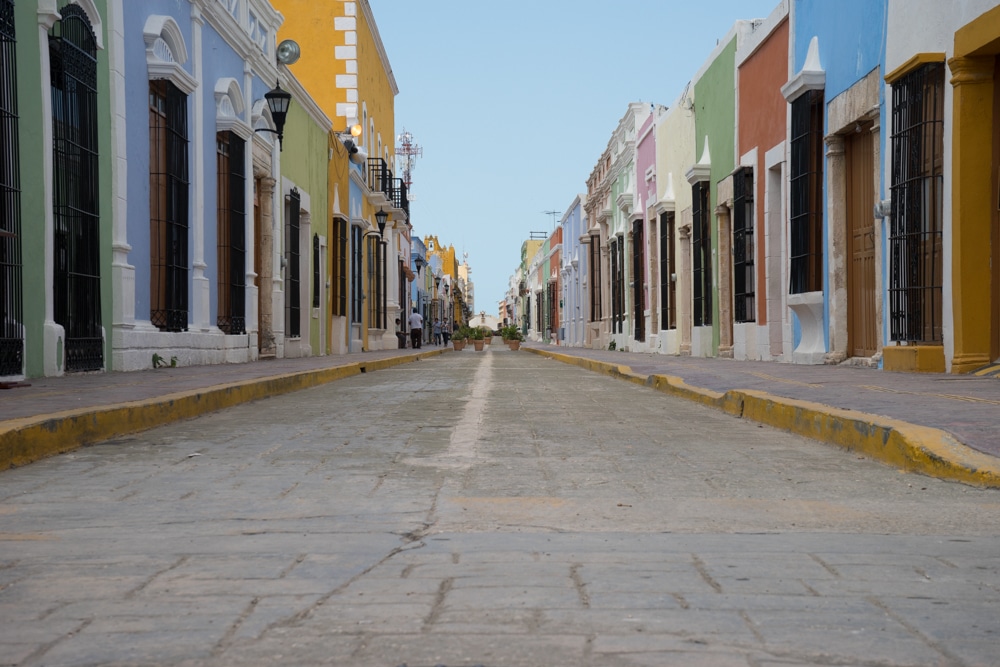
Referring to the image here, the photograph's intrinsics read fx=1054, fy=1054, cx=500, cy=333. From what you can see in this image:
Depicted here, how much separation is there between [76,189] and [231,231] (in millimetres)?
6307

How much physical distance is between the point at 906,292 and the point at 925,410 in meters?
5.32

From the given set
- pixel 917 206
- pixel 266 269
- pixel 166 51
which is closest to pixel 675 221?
pixel 266 269

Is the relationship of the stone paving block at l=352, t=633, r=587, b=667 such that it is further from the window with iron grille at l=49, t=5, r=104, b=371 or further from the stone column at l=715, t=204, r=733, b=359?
the stone column at l=715, t=204, r=733, b=359

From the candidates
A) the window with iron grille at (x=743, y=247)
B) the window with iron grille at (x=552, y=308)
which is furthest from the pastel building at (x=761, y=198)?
the window with iron grille at (x=552, y=308)

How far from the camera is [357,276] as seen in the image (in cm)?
3170

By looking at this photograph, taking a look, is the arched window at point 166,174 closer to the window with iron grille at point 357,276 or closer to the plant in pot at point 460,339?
the window with iron grille at point 357,276

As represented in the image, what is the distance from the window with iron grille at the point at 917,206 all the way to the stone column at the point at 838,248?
2622mm

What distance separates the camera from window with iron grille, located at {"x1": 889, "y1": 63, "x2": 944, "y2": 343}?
11.0 m

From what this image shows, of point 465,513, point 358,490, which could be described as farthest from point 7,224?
point 465,513

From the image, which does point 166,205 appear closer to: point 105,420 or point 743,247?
point 105,420

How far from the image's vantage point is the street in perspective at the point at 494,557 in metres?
2.38

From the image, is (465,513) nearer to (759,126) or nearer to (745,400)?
(745,400)

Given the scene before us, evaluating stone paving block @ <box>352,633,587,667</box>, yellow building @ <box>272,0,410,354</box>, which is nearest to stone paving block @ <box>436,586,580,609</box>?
stone paving block @ <box>352,633,587,667</box>

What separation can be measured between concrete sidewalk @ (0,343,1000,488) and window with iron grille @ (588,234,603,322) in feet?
100
